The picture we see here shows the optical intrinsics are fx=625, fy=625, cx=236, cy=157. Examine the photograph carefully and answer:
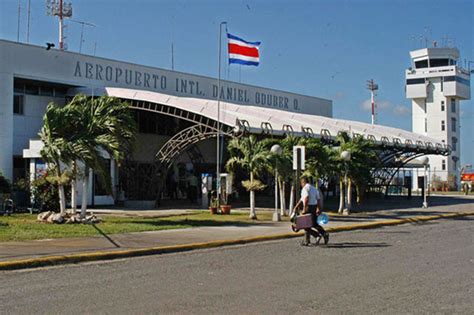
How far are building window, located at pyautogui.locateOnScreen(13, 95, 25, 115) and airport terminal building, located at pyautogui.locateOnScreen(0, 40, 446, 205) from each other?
0.05 m

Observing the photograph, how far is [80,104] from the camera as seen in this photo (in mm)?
21766

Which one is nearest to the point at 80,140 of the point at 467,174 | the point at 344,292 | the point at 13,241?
the point at 13,241

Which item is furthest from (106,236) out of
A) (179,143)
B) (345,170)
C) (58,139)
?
(179,143)

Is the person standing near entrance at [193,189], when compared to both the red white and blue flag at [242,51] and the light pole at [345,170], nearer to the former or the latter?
the red white and blue flag at [242,51]

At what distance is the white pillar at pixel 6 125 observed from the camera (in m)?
31.2

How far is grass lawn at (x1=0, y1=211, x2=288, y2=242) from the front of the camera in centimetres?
1681

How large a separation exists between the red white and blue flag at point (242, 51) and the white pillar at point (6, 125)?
37.1 feet

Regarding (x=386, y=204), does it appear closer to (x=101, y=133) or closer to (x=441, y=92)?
(x=101, y=133)

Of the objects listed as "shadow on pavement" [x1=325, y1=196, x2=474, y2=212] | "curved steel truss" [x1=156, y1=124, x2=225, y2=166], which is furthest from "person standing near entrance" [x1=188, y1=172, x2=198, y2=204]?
"shadow on pavement" [x1=325, y1=196, x2=474, y2=212]

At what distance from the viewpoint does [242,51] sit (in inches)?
1241

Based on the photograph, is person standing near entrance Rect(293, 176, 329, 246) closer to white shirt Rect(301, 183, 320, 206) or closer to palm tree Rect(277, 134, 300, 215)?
white shirt Rect(301, 183, 320, 206)

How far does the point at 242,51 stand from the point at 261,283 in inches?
896

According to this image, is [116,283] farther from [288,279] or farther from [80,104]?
[80,104]

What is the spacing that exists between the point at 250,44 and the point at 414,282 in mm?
23215
